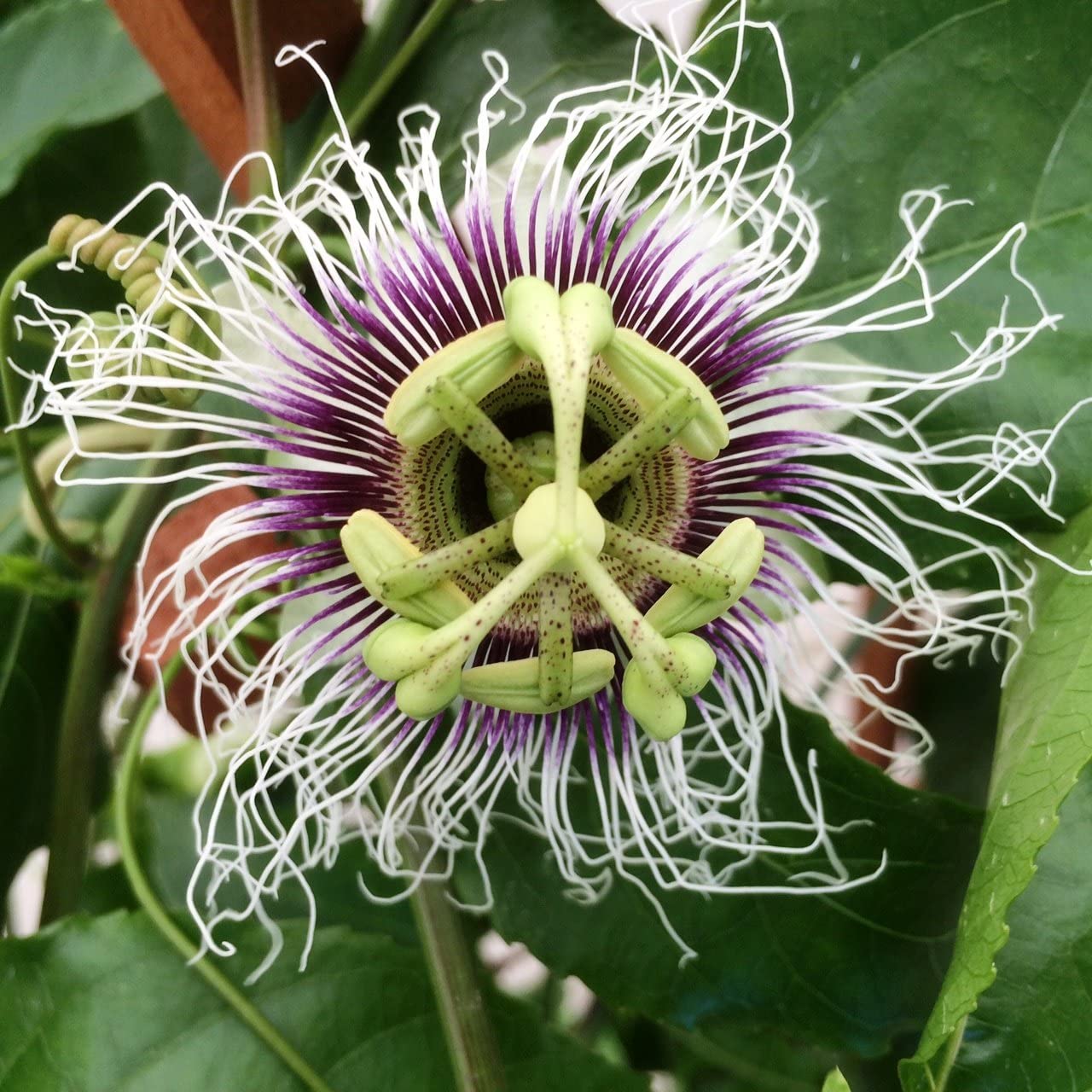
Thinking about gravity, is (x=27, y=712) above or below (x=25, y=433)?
below

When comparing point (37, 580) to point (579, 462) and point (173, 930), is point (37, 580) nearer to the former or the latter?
point (173, 930)

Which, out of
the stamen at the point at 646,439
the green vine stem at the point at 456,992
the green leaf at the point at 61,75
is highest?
the green leaf at the point at 61,75

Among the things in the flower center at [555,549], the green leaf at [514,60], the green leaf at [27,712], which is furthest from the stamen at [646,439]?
the green leaf at [27,712]

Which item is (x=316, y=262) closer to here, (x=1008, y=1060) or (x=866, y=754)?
(x=1008, y=1060)

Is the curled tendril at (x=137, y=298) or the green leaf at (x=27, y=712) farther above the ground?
the curled tendril at (x=137, y=298)

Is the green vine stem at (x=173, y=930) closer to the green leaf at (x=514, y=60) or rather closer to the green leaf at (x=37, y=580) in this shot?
the green leaf at (x=37, y=580)

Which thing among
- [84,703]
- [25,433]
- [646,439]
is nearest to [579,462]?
[646,439]
